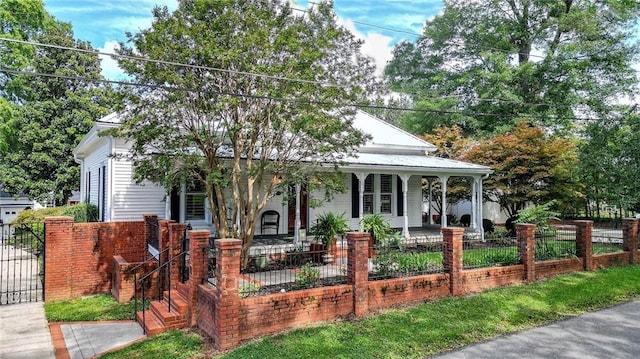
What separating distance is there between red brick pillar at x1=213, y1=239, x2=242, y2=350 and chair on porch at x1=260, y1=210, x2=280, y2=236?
7853 mm

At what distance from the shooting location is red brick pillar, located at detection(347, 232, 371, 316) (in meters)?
7.42

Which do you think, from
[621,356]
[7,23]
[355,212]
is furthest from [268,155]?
[7,23]

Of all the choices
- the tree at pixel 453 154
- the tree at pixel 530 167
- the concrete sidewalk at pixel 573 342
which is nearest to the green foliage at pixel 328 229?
the concrete sidewalk at pixel 573 342

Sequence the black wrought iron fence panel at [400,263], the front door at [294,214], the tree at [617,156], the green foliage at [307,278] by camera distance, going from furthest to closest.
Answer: the tree at [617,156], the front door at [294,214], the black wrought iron fence panel at [400,263], the green foliage at [307,278]

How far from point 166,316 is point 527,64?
25622 mm

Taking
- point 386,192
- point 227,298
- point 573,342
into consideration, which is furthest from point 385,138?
point 227,298

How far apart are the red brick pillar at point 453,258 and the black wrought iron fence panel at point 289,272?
85.6 inches

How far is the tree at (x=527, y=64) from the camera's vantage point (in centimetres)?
2550

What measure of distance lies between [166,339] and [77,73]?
80.5 feet

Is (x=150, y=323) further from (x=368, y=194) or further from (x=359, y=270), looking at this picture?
(x=368, y=194)

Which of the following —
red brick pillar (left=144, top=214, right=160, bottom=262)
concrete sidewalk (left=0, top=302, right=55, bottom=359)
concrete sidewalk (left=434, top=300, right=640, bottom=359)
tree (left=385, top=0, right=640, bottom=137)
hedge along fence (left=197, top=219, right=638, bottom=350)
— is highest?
tree (left=385, top=0, right=640, bottom=137)

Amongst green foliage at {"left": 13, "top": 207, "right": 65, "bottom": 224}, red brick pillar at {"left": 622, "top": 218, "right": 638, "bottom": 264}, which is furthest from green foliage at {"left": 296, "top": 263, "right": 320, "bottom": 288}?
green foliage at {"left": 13, "top": 207, "right": 65, "bottom": 224}

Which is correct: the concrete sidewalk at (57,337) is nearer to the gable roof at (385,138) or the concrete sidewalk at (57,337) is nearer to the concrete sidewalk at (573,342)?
the concrete sidewalk at (573,342)

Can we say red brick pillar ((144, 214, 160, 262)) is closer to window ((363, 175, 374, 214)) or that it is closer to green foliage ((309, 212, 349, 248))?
green foliage ((309, 212, 349, 248))
